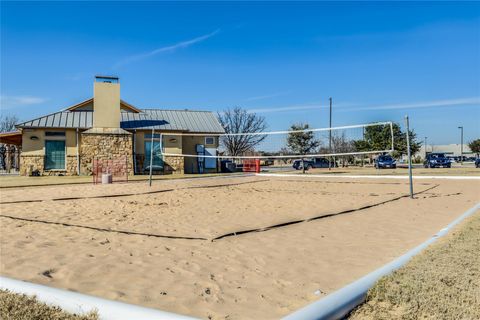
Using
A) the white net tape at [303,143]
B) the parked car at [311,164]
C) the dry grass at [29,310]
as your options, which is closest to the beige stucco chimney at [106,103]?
the white net tape at [303,143]

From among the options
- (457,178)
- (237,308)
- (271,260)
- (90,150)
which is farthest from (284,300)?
(90,150)

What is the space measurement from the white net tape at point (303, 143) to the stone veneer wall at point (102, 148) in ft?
8.34

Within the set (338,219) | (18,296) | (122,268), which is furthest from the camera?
(338,219)

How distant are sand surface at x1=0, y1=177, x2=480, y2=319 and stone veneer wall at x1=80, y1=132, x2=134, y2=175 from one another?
52.5 feet

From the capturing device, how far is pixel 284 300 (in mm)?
2910

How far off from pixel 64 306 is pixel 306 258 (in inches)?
97.1

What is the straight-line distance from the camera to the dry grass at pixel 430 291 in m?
2.55

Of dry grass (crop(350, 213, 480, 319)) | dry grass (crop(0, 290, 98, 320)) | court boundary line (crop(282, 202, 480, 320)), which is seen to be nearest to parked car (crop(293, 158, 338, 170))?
dry grass (crop(350, 213, 480, 319))

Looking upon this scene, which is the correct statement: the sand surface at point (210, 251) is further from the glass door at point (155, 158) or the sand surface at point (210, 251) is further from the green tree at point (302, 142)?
the green tree at point (302, 142)

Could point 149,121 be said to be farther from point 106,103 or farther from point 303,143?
point 303,143

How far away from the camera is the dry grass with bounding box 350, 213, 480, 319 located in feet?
8.36

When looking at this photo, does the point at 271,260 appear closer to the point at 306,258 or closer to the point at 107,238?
the point at 306,258

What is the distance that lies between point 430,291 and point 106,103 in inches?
969

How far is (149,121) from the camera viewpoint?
28.0 m
